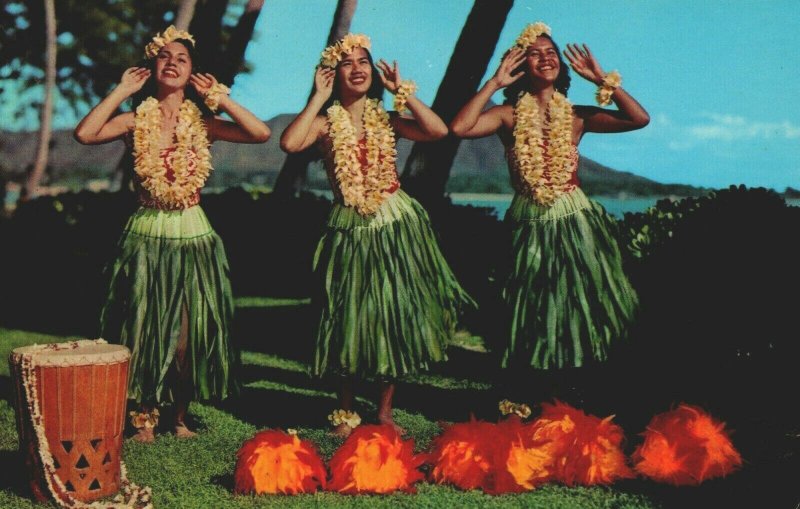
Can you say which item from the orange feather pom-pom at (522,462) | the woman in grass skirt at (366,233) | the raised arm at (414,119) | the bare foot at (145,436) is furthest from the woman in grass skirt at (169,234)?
the orange feather pom-pom at (522,462)

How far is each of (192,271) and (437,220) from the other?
11.0 ft

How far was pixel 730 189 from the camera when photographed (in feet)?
16.1

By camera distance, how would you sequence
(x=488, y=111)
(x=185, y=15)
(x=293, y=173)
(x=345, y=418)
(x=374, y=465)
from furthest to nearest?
(x=293, y=173)
(x=185, y=15)
(x=345, y=418)
(x=488, y=111)
(x=374, y=465)

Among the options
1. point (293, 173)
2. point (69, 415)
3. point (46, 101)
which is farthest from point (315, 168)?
point (69, 415)

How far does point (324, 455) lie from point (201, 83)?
1.68m

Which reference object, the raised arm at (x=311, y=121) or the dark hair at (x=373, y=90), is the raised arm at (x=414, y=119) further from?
the raised arm at (x=311, y=121)

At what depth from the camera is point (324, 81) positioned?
13.1 ft

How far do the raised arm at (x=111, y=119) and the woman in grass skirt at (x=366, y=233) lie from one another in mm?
677

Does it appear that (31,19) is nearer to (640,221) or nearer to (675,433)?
(640,221)

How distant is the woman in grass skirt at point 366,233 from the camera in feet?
12.9

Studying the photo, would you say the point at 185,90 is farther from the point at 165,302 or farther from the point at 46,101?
the point at 46,101

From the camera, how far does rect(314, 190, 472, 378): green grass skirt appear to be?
3.95 m

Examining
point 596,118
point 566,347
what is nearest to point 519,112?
point 596,118

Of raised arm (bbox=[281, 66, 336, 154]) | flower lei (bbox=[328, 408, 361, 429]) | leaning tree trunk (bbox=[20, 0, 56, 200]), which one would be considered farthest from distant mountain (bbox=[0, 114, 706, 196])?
leaning tree trunk (bbox=[20, 0, 56, 200])
